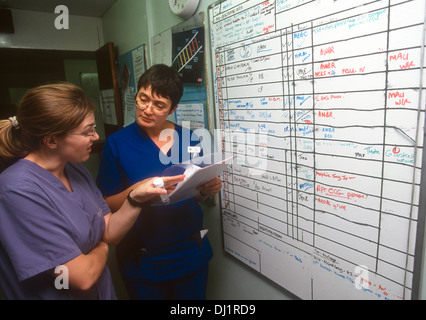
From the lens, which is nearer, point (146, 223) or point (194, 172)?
point (194, 172)

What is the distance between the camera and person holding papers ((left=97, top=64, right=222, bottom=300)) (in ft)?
4.28

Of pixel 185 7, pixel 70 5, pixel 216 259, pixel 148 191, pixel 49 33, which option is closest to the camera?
pixel 148 191

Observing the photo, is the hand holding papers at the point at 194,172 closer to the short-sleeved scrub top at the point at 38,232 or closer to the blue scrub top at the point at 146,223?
the blue scrub top at the point at 146,223

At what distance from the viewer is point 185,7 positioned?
158 cm

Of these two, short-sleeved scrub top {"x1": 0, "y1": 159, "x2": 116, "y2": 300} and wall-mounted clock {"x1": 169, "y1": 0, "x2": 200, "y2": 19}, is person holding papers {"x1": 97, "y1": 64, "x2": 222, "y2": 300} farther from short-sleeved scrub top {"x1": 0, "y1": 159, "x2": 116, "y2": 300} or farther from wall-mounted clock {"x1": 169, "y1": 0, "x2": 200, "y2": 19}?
wall-mounted clock {"x1": 169, "y1": 0, "x2": 200, "y2": 19}

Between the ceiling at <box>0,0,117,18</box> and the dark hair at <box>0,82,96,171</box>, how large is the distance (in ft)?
7.00

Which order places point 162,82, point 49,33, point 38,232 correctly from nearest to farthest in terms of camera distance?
point 38,232 < point 162,82 < point 49,33

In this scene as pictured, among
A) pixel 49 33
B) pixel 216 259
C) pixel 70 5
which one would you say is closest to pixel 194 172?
pixel 216 259

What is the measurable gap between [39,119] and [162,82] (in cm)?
57

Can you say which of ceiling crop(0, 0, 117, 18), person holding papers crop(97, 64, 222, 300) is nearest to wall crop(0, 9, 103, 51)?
ceiling crop(0, 0, 117, 18)

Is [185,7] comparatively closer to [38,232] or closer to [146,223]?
[146,223]

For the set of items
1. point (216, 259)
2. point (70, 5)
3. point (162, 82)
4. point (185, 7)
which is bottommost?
point (216, 259)
